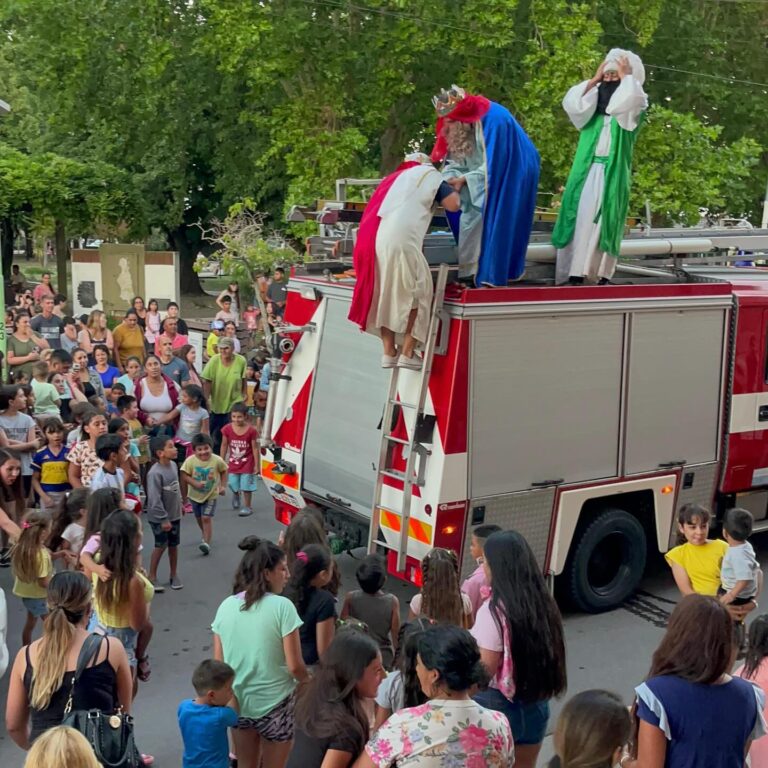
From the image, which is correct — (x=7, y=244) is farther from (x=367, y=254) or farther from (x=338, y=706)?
(x=338, y=706)

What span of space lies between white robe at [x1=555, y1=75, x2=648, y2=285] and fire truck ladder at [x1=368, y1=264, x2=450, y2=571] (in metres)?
1.32

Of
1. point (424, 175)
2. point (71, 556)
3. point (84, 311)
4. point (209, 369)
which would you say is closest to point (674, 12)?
point (84, 311)

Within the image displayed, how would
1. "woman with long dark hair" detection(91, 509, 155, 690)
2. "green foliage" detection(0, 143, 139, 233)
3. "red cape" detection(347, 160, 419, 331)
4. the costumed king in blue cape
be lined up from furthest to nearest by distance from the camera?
"green foliage" detection(0, 143, 139, 233) → the costumed king in blue cape → "red cape" detection(347, 160, 419, 331) → "woman with long dark hair" detection(91, 509, 155, 690)

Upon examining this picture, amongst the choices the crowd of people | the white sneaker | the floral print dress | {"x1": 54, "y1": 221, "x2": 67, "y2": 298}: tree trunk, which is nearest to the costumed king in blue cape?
the white sneaker

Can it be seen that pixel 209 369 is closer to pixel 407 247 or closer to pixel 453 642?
pixel 407 247

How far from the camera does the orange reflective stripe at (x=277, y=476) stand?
27.6 feet

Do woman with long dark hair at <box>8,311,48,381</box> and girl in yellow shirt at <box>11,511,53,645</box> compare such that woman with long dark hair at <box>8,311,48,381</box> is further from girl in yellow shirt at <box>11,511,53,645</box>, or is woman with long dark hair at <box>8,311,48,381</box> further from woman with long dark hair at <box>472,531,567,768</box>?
woman with long dark hair at <box>472,531,567,768</box>

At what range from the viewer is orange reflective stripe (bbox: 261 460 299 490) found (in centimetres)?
840

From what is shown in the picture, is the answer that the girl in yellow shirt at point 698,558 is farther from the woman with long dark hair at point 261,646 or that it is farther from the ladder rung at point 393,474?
the woman with long dark hair at point 261,646

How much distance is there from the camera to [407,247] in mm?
6793

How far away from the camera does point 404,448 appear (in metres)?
7.27

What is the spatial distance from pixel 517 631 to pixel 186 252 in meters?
26.9

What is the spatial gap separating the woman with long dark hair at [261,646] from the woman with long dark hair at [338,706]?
3.05ft

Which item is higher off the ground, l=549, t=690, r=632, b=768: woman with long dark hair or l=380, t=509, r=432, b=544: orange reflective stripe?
l=549, t=690, r=632, b=768: woman with long dark hair
